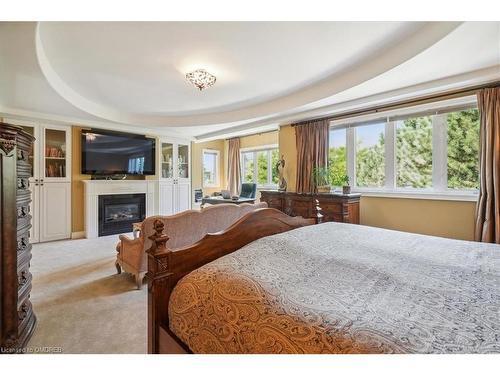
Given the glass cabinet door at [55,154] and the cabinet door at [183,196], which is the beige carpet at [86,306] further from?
the cabinet door at [183,196]

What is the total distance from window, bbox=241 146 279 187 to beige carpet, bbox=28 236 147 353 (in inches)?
162

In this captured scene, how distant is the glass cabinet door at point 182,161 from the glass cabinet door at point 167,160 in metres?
0.19

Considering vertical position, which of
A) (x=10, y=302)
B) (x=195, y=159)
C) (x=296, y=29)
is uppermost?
(x=296, y=29)

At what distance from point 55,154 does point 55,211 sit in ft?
3.53

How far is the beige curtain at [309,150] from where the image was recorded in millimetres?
4324

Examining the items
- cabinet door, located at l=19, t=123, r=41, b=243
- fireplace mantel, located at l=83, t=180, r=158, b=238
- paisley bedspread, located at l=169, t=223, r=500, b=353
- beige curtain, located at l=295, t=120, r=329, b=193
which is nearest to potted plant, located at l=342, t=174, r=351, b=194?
beige curtain, located at l=295, t=120, r=329, b=193

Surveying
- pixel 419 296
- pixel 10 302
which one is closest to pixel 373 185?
pixel 419 296

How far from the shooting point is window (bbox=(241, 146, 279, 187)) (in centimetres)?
659

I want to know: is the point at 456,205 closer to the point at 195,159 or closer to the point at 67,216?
the point at 195,159

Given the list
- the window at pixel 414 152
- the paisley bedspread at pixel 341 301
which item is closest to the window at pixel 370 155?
the window at pixel 414 152

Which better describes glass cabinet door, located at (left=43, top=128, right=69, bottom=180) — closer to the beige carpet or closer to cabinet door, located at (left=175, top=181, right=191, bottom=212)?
the beige carpet

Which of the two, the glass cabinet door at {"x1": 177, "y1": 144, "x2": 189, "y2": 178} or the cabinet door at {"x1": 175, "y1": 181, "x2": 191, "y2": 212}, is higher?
the glass cabinet door at {"x1": 177, "y1": 144, "x2": 189, "y2": 178}

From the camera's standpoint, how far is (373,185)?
3.99m
